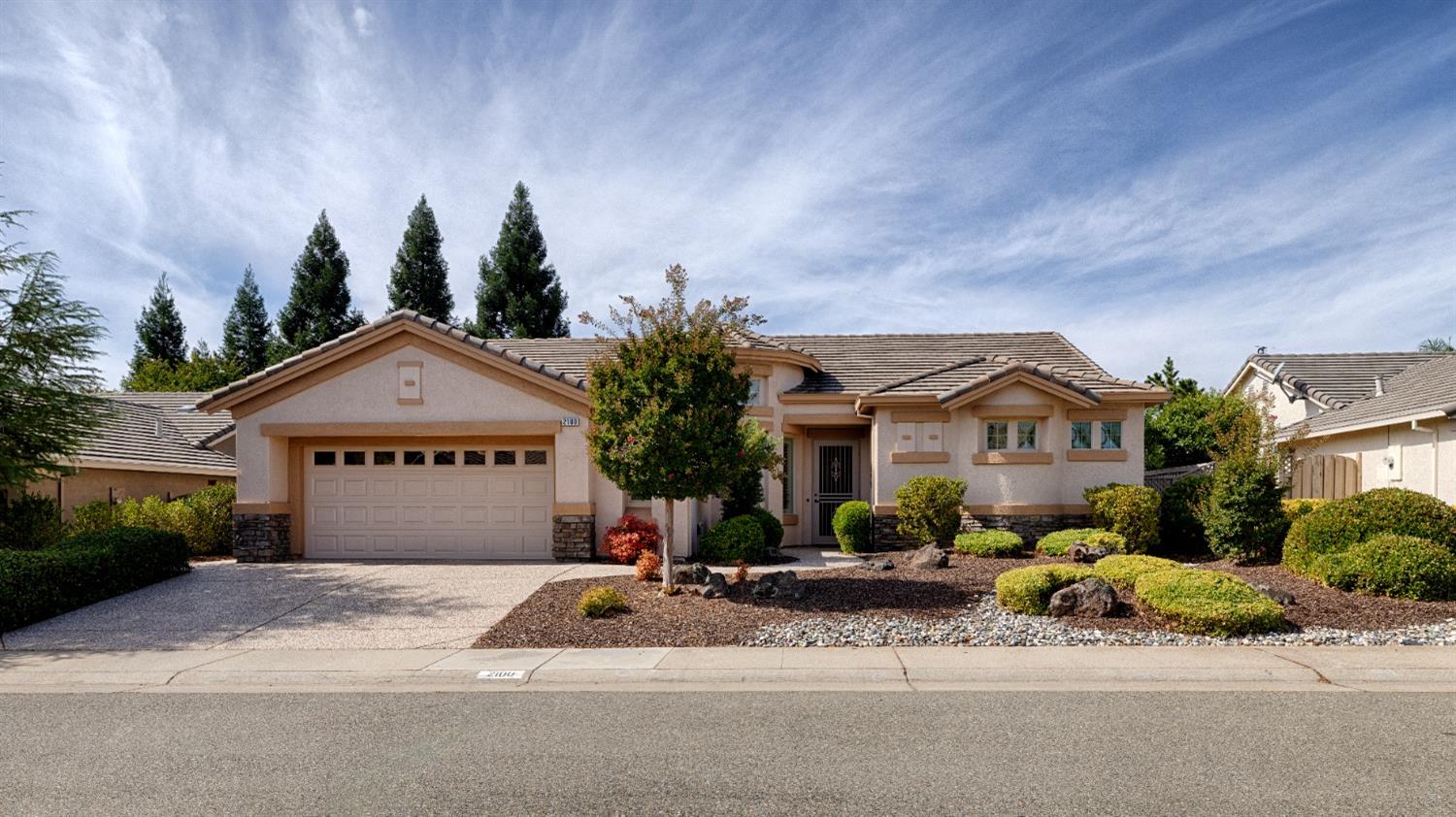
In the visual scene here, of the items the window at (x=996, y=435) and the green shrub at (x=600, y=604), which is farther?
the window at (x=996, y=435)

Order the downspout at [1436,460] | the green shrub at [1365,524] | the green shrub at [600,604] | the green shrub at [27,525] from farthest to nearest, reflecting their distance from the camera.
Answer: the downspout at [1436,460]
the green shrub at [27,525]
the green shrub at [1365,524]
the green shrub at [600,604]

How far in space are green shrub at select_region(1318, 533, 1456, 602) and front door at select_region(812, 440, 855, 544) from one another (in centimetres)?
974

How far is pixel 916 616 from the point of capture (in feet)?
32.8

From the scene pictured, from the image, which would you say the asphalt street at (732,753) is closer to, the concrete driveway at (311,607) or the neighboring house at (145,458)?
the concrete driveway at (311,607)

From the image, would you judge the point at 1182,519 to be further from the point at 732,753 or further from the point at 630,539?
the point at 732,753

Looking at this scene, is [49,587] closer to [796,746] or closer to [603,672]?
[603,672]

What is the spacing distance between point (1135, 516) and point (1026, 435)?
2678 millimetres

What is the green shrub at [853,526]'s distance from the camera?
16.8m

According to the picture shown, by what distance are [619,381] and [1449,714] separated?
29.5ft

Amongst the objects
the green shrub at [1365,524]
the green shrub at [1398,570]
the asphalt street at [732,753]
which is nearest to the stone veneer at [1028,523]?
the green shrub at [1365,524]

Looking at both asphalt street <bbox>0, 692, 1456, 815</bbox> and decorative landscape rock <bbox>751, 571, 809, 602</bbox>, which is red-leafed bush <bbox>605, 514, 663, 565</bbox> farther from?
asphalt street <bbox>0, 692, 1456, 815</bbox>

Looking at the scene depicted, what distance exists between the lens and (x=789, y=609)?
10414 mm

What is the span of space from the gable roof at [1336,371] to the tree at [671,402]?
67.4 ft

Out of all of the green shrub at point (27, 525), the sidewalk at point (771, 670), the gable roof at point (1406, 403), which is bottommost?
the sidewalk at point (771, 670)
